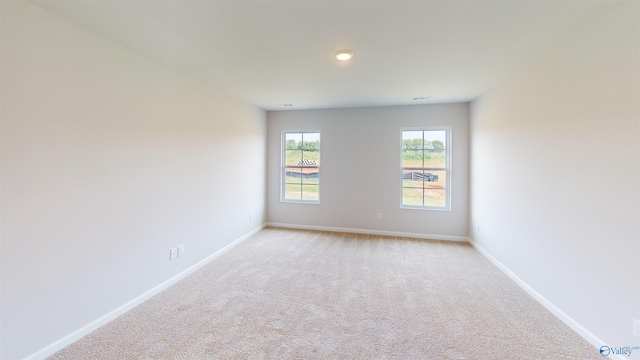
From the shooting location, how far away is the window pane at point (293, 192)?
513 centimetres

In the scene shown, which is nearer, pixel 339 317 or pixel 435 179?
pixel 339 317

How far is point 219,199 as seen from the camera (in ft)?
11.9

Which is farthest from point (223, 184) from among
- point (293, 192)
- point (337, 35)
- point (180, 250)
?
point (337, 35)

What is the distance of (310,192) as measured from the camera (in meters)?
5.06

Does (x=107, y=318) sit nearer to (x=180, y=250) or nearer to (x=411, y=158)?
(x=180, y=250)

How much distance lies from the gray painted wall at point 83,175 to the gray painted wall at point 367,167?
84.2 inches

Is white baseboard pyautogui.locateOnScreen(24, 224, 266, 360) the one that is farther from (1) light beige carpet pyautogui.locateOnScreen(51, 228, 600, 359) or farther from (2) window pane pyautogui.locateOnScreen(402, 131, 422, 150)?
(2) window pane pyautogui.locateOnScreen(402, 131, 422, 150)

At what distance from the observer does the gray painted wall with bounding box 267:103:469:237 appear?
4336 millimetres

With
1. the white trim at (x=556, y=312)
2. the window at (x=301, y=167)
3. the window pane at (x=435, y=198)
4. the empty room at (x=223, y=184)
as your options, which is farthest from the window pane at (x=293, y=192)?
the white trim at (x=556, y=312)

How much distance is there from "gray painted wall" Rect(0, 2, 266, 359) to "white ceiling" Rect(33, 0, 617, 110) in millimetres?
289

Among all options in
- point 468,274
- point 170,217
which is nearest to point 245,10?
point 170,217

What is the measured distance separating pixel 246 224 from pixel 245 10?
11.2ft

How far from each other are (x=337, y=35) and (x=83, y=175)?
2267 millimetres

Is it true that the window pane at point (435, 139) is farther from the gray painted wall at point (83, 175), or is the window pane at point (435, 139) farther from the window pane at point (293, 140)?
the gray painted wall at point (83, 175)
